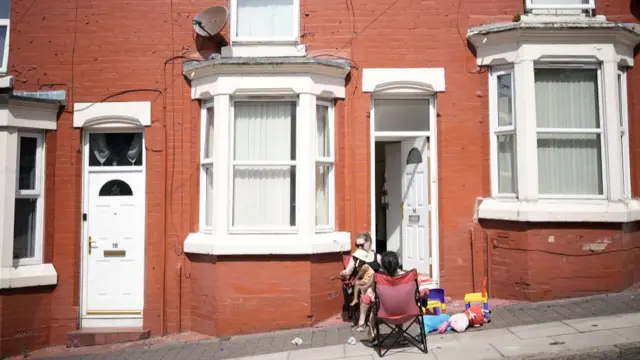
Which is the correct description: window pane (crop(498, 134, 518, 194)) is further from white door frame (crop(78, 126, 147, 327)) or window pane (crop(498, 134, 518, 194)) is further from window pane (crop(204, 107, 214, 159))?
white door frame (crop(78, 126, 147, 327))

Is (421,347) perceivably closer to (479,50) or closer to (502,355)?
(502,355)

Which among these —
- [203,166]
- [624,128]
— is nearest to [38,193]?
[203,166]

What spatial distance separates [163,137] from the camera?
7.61 metres

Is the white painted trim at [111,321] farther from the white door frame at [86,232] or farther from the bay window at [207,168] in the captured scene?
the bay window at [207,168]

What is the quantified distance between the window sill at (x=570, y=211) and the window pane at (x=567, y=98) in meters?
1.18

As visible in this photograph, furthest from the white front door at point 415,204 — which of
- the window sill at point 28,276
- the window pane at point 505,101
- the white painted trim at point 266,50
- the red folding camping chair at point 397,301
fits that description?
the window sill at point 28,276

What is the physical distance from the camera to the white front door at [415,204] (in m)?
7.86

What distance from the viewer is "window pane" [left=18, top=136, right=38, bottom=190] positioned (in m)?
7.39

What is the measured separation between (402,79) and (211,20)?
306 cm

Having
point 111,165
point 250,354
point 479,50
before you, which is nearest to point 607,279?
point 479,50

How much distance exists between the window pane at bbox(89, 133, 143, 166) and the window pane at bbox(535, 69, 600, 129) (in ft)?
20.5

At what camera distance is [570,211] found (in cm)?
707

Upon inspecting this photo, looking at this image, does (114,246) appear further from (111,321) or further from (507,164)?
(507,164)

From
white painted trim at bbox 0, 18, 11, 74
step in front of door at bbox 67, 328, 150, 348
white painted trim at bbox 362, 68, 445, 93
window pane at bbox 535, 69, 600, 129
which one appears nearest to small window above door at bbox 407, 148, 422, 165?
white painted trim at bbox 362, 68, 445, 93
